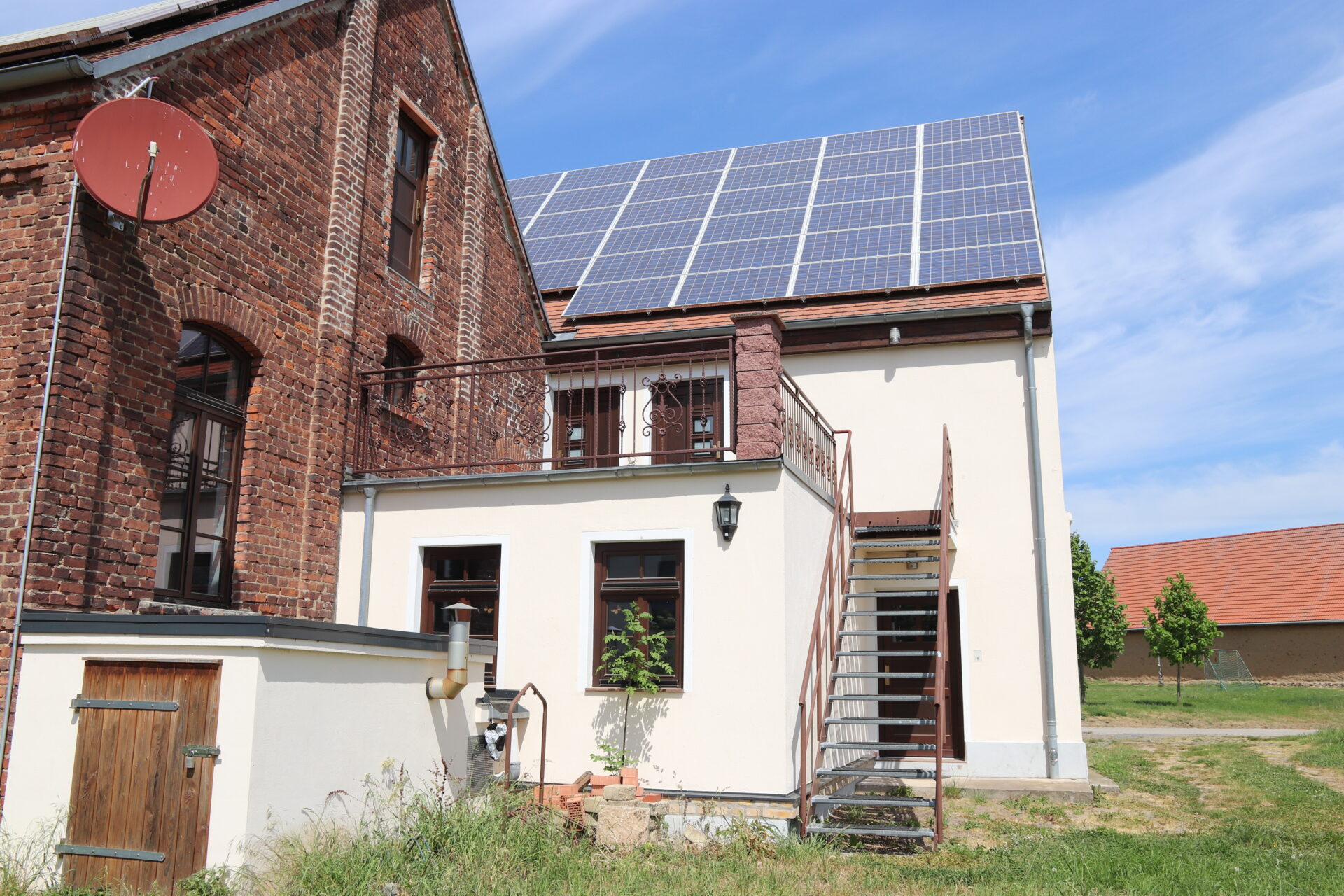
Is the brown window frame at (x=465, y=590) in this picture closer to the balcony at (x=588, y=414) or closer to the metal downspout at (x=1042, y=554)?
the balcony at (x=588, y=414)

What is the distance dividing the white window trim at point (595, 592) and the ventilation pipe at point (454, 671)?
1.49 metres

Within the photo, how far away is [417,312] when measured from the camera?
1198 centimetres

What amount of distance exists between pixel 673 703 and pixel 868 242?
855 cm

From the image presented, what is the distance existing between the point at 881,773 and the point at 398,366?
23.3ft

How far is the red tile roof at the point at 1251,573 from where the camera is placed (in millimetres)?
35594

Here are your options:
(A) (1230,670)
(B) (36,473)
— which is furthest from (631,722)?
(A) (1230,670)

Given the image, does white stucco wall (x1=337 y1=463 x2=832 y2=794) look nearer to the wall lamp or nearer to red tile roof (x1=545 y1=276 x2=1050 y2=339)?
the wall lamp

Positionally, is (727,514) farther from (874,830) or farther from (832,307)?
(832,307)

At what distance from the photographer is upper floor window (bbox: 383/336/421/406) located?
37.3ft

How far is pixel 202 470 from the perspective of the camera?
28.7 feet

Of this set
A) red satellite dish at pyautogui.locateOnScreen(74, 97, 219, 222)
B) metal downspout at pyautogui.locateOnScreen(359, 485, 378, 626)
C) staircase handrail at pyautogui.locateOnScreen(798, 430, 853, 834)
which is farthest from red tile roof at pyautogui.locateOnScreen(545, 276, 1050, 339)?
red satellite dish at pyautogui.locateOnScreen(74, 97, 219, 222)

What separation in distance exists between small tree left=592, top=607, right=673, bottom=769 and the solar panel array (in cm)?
649

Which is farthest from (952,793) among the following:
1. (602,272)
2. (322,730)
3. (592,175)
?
(592,175)

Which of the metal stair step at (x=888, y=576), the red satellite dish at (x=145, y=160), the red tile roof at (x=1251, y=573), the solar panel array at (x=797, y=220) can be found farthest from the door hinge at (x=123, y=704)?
the red tile roof at (x=1251, y=573)
